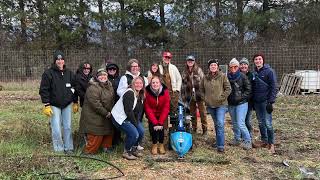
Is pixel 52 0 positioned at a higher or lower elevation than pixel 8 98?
higher

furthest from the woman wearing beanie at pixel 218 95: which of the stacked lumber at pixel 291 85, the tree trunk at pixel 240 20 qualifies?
the tree trunk at pixel 240 20

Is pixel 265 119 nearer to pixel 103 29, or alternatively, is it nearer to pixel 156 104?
pixel 156 104

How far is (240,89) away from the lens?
7.37m

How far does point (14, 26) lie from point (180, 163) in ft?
63.2

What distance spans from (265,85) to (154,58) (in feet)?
37.8

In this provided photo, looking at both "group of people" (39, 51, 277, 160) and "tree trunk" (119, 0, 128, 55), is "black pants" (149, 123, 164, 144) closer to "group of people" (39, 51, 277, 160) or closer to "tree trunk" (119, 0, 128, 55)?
"group of people" (39, 51, 277, 160)

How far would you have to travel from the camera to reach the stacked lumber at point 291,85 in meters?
15.1

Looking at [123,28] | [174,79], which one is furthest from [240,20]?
[174,79]

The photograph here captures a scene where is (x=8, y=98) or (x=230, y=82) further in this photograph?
(x=8, y=98)

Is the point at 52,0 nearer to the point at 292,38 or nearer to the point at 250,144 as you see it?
the point at 292,38

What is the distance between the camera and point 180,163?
6.58 metres

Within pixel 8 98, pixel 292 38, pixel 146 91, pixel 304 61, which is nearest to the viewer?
pixel 146 91

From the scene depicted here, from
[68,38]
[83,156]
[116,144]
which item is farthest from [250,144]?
[68,38]

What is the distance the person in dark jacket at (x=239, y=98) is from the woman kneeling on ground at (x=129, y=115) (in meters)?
1.57
